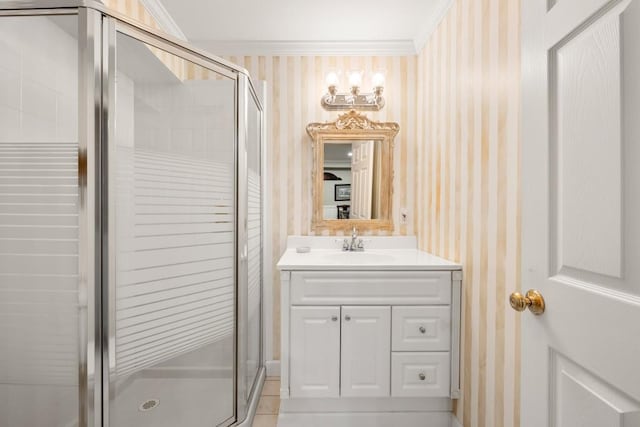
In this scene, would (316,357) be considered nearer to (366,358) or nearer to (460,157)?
(366,358)

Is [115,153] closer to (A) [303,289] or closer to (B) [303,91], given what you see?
A: (A) [303,289]

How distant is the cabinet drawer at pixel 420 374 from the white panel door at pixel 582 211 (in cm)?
91

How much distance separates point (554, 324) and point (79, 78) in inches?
61.6

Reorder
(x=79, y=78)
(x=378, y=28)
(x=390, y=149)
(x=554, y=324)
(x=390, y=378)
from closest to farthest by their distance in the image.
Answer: (x=554, y=324), (x=79, y=78), (x=390, y=378), (x=378, y=28), (x=390, y=149)

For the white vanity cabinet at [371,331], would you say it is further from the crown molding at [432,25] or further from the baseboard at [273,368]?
the crown molding at [432,25]

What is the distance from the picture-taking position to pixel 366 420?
187 cm

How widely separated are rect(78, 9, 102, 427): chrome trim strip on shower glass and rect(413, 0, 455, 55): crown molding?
5.75 feet

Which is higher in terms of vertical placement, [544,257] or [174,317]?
[544,257]

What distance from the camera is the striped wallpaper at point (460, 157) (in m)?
1.39

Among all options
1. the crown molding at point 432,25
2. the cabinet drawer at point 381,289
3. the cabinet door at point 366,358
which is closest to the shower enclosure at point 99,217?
the cabinet drawer at point 381,289

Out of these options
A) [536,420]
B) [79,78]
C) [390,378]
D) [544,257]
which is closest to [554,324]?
[544,257]

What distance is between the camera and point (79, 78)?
1176mm

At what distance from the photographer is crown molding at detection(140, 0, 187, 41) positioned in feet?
6.62

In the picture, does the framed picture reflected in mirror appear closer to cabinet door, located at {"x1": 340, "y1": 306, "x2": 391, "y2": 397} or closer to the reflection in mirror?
the reflection in mirror
